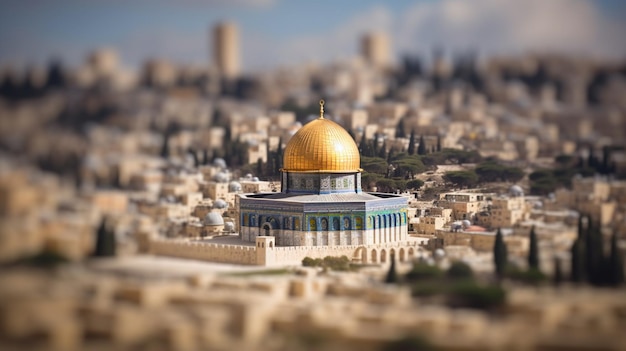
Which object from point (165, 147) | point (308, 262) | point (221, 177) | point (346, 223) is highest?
point (165, 147)

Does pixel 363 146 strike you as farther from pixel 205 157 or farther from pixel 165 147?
pixel 165 147

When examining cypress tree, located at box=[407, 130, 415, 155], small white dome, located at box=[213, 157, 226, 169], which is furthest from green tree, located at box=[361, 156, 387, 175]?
small white dome, located at box=[213, 157, 226, 169]

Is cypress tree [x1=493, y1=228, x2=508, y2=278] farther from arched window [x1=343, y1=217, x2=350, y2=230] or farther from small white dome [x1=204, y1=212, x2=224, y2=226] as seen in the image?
small white dome [x1=204, y1=212, x2=224, y2=226]

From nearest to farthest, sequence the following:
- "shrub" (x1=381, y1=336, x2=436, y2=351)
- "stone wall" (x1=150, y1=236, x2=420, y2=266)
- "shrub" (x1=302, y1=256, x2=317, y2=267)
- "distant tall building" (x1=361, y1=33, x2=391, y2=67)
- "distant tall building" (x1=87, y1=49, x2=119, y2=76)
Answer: "shrub" (x1=381, y1=336, x2=436, y2=351) → "distant tall building" (x1=87, y1=49, x2=119, y2=76) → "stone wall" (x1=150, y1=236, x2=420, y2=266) → "shrub" (x1=302, y1=256, x2=317, y2=267) → "distant tall building" (x1=361, y1=33, x2=391, y2=67)

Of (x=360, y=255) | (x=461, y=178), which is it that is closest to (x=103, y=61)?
(x=360, y=255)

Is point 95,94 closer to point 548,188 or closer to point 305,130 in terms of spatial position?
point 305,130

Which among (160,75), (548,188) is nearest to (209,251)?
(160,75)

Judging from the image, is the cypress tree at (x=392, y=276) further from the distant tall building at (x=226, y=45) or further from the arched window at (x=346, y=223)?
the distant tall building at (x=226, y=45)
